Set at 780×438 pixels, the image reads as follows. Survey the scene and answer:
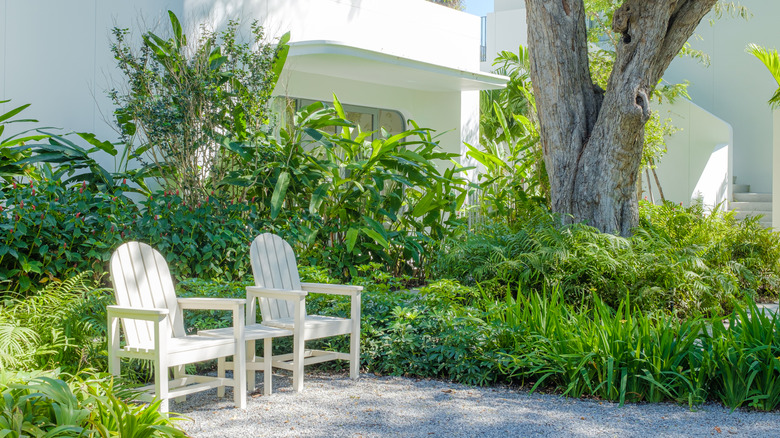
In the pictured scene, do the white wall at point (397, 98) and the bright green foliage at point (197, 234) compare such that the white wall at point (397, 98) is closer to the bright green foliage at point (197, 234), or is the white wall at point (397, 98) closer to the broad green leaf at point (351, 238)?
the broad green leaf at point (351, 238)

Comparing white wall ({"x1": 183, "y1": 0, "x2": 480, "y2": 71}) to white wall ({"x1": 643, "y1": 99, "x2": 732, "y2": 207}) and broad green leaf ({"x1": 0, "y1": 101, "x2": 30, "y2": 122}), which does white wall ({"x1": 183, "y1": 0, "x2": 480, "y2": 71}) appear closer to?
broad green leaf ({"x1": 0, "y1": 101, "x2": 30, "y2": 122})

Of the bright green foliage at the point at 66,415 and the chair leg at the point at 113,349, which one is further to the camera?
the chair leg at the point at 113,349

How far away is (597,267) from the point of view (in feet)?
19.4

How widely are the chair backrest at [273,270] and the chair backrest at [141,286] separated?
0.61 metres

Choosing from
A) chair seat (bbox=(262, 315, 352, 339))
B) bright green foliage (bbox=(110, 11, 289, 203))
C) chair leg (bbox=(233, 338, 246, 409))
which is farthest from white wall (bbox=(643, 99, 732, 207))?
chair leg (bbox=(233, 338, 246, 409))

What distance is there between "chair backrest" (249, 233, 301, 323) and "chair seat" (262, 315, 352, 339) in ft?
0.33

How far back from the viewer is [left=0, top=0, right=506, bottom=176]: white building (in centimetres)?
703

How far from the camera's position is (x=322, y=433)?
11.7 feet

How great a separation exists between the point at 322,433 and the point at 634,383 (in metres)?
1.90

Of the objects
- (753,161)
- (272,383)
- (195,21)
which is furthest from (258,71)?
(753,161)

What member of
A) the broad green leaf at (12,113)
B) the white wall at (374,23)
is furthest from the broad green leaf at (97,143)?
the white wall at (374,23)

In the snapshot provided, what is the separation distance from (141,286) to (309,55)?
4534mm

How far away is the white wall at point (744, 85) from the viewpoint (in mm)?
14102

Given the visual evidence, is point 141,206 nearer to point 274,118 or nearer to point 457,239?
point 274,118
